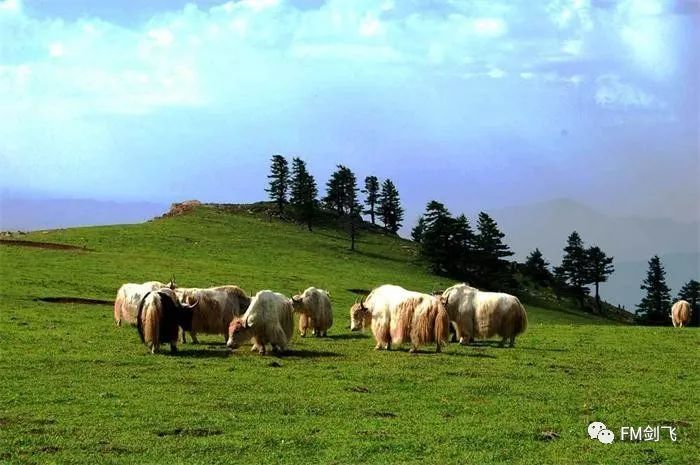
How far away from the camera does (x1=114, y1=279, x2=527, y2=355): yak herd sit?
17508mm

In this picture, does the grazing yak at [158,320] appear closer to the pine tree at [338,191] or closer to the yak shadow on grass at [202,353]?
the yak shadow on grass at [202,353]

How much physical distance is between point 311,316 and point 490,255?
174 ft

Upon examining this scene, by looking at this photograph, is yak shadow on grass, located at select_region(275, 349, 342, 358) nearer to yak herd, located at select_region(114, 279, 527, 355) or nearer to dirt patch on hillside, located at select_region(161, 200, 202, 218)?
yak herd, located at select_region(114, 279, 527, 355)

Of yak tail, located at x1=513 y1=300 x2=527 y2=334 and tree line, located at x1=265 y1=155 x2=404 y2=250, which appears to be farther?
tree line, located at x1=265 y1=155 x2=404 y2=250

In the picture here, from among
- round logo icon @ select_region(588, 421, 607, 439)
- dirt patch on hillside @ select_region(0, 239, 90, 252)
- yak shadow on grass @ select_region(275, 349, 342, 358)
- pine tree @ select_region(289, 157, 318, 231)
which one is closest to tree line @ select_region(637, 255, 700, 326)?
pine tree @ select_region(289, 157, 318, 231)

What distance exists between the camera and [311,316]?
22.6m

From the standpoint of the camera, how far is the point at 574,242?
3465 inches

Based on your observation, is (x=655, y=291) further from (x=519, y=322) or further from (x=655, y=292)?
(x=519, y=322)

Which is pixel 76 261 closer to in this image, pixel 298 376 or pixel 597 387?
pixel 298 376

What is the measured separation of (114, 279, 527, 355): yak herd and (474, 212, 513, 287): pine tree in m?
50.5

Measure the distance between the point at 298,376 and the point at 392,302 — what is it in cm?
495

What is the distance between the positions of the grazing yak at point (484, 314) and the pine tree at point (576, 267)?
217 ft

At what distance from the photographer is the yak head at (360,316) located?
21312 millimetres

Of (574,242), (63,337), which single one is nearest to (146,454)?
(63,337)
